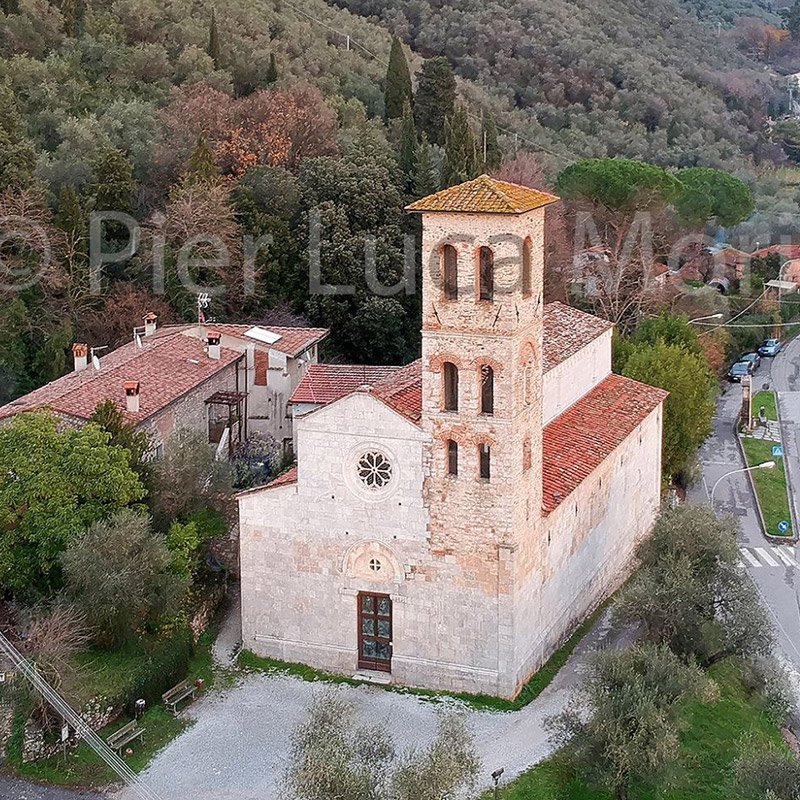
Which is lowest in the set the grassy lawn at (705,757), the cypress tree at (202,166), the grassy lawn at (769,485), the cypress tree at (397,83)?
the grassy lawn at (769,485)

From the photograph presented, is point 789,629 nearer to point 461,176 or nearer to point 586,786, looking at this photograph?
point 586,786

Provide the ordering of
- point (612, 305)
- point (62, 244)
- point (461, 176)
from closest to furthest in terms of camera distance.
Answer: point (62, 244) < point (461, 176) < point (612, 305)

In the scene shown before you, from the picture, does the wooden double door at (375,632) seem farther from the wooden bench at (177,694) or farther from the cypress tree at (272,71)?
the cypress tree at (272,71)

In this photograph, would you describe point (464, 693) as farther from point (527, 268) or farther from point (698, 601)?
point (527, 268)

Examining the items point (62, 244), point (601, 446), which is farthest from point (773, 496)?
point (62, 244)

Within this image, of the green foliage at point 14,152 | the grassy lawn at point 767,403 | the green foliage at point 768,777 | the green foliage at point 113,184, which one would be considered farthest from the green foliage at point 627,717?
the grassy lawn at point 767,403

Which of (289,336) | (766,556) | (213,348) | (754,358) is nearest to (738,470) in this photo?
(766,556)
